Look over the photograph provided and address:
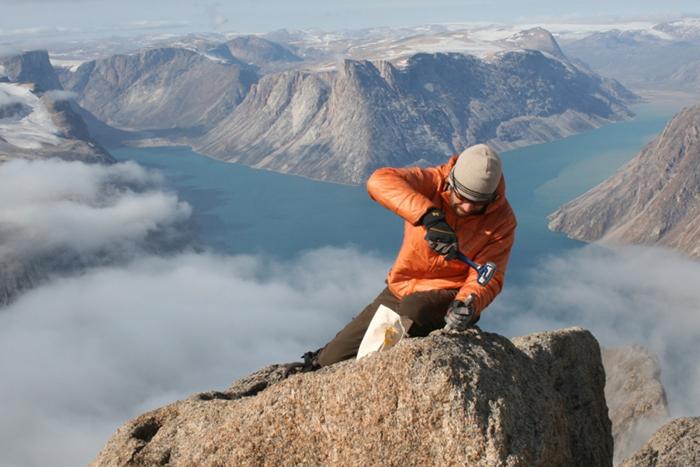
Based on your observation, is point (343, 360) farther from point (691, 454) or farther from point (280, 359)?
point (280, 359)

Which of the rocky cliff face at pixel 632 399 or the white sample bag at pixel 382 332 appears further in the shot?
the rocky cliff face at pixel 632 399

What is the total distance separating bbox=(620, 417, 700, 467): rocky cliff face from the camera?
994 cm

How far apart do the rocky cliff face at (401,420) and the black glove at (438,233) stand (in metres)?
1.30

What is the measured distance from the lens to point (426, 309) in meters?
9.85

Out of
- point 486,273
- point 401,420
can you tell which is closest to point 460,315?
point 486,273

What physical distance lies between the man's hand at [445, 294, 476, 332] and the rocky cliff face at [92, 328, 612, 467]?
6.7 inches

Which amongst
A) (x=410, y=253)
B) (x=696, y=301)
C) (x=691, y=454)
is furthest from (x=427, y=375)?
(x=696, y=301)

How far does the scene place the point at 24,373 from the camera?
18875 centimetres

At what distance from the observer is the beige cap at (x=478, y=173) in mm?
9070

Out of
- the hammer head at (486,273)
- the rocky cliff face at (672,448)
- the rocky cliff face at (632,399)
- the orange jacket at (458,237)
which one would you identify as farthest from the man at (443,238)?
the rocky cliff face at (632,399)

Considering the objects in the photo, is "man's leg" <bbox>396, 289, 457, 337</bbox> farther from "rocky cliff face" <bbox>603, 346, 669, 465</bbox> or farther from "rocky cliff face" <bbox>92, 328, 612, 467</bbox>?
"rocky cliff face" <bbox>603, 346, 669, 465</bbox>

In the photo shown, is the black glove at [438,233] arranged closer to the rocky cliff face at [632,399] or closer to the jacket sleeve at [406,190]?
the jacket sleeve at [406,190]

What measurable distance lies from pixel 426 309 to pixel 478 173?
2.29m

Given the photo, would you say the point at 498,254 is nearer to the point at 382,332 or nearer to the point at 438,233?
the point at 438,233
